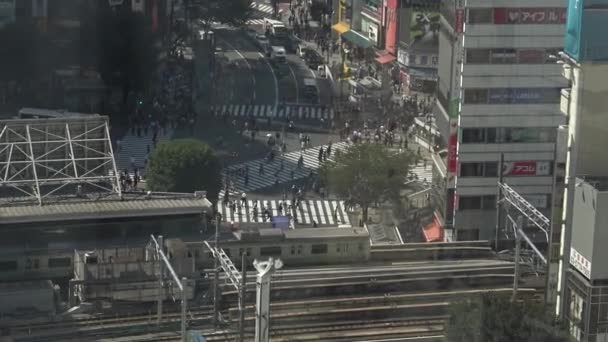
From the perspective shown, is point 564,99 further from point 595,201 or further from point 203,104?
point 203,104

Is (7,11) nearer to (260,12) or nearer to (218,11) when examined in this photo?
(218,11)

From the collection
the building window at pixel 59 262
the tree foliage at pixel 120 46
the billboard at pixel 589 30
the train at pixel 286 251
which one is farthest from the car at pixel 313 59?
the billboard at pixel 589 30

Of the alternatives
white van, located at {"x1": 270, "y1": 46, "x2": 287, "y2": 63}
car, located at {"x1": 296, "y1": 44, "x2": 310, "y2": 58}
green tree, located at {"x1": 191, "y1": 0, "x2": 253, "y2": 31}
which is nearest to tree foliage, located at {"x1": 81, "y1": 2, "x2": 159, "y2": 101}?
white van, located at {"x1": 270, "y1": 46, "x2": 287, "y2": 63}

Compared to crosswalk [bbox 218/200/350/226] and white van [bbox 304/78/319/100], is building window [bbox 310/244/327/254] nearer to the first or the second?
crosswalk [bbox 218/200/350/226]

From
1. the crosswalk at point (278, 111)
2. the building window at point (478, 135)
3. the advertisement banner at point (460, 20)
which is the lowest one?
the crosswalk at point (278, 111)

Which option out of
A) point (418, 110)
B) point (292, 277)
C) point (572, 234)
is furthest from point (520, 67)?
point (418, 110)

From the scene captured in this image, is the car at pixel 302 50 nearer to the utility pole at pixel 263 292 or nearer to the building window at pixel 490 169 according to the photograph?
the building window at pixel 490 169

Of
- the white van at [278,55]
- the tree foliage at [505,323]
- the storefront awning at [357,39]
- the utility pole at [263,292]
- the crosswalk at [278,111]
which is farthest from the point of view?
the white van at [278,55]
